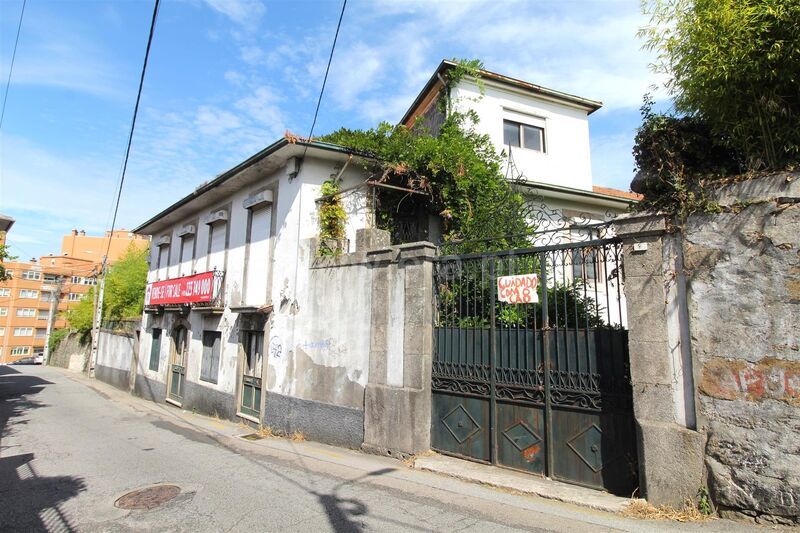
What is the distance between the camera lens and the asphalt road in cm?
462

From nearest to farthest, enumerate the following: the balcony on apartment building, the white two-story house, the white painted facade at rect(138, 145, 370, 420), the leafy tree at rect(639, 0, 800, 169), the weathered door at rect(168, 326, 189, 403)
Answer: the leafy tree at rect(639, 0, 800, 169) < the white painted facade at rect(138, 145, 370, 420) < the white two-story house < the balcony on apartment building < the weathered door at rect(168, 326, 189, 403)

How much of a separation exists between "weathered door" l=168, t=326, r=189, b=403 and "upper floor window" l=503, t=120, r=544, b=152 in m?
11.7

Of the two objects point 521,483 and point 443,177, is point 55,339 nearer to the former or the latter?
point 443,177

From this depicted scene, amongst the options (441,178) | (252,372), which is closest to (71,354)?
(252,372)

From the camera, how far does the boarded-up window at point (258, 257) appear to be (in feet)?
34.3

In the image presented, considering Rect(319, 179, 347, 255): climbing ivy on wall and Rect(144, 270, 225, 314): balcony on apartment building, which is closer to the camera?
Rect(319, 179, 347, 255): climbing ivy on wall

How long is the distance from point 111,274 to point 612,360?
2753cm

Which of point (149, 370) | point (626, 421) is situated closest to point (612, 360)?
point (626, 421)

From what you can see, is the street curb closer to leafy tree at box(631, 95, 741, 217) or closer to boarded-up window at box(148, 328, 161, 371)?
leafy tree at box(631, 95, 741, 217)

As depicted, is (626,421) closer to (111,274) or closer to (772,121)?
(772,121)

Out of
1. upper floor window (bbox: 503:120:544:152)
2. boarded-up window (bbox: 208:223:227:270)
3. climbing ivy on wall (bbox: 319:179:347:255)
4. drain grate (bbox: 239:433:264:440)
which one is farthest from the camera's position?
upper floor window (bbox: 503:120:544:152)

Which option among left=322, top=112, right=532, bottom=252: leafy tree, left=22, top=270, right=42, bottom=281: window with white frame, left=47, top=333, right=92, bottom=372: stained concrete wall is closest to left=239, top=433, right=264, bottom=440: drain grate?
left=322, top=112, right=532, bottom=252: leafy tree

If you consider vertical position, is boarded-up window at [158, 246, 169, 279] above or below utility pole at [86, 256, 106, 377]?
above

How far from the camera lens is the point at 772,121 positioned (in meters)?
4.39
